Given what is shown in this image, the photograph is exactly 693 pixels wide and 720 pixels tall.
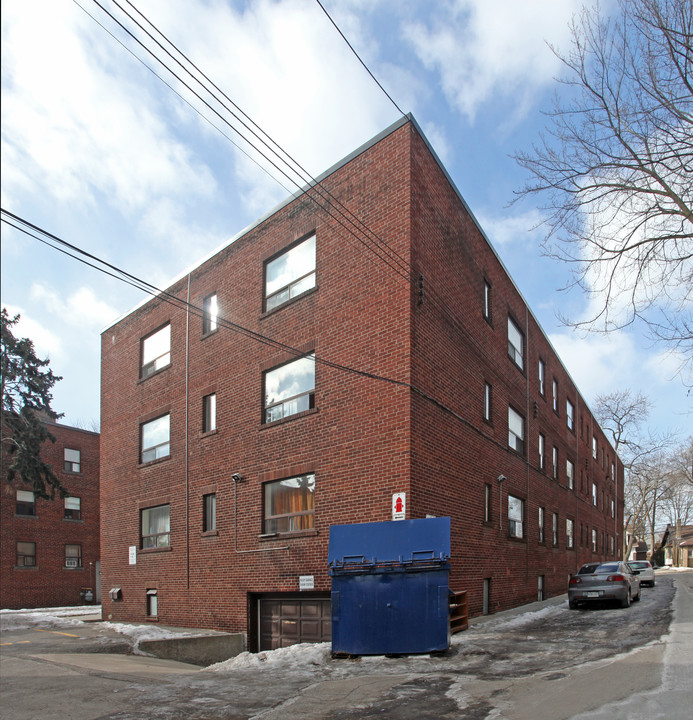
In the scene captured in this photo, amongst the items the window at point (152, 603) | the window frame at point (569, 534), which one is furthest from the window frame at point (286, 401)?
the window frame at point (569, 534)

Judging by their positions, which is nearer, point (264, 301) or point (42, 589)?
point (264, 301)

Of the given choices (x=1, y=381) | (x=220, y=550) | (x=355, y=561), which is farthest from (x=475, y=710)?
(x=1, y=381)

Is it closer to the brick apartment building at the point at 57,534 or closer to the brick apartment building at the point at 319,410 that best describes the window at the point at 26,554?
the brick apartment building at the point at 57,534

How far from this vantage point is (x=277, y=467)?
52.5 feet

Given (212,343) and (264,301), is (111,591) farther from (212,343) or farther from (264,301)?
(264,301)

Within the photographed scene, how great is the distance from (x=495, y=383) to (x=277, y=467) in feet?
22.9

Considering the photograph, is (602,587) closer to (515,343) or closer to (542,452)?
(542,452)

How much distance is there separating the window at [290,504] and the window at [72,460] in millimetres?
25687

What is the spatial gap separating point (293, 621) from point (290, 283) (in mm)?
7911

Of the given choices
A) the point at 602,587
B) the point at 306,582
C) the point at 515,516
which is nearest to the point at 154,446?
the point at 306,582

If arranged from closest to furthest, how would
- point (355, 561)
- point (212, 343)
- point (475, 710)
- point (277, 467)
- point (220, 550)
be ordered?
point (475, 710) → point (355, 561) → point (277, 467) → point (220, 550) → point (212, 343)

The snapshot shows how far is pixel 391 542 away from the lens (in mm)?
11164

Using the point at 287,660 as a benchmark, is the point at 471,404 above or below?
above

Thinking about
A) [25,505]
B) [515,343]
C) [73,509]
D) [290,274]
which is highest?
[290,274]
